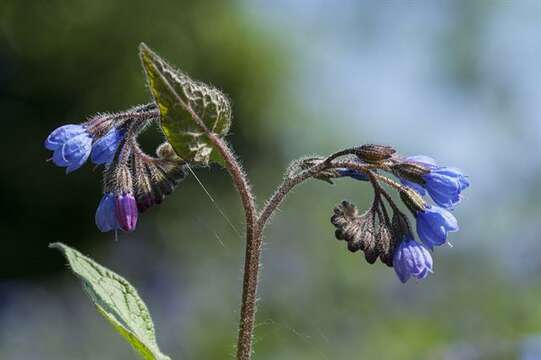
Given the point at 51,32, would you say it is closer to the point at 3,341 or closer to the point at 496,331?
the point at 3,341

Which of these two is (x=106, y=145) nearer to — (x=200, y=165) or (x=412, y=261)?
(x=200, y=165)

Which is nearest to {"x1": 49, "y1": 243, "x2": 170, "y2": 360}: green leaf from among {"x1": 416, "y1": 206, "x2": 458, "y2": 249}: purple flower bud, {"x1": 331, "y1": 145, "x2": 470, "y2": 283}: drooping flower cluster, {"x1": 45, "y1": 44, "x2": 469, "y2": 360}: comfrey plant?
{"x1": 45, "y1": 44, "x2": 469, "y2": 360}: comfrey plant

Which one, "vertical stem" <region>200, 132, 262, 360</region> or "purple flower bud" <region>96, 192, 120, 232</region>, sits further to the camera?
"purple flower bud" <region>96, 192, 120, 232</region>

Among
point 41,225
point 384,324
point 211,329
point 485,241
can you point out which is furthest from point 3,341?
point 41,225

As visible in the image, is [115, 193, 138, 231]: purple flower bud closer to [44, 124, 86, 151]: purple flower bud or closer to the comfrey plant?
the comfrey plant

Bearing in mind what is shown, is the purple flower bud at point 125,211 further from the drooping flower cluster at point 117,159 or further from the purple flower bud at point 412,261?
the purple flower bud at point 412,261

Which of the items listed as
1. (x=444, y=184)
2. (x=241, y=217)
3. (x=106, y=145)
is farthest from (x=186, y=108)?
(x=241, y=217)

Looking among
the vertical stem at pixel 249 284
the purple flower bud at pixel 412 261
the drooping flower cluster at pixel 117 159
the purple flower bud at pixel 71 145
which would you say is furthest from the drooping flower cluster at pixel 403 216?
the purple flower bud at pixel 71 145
